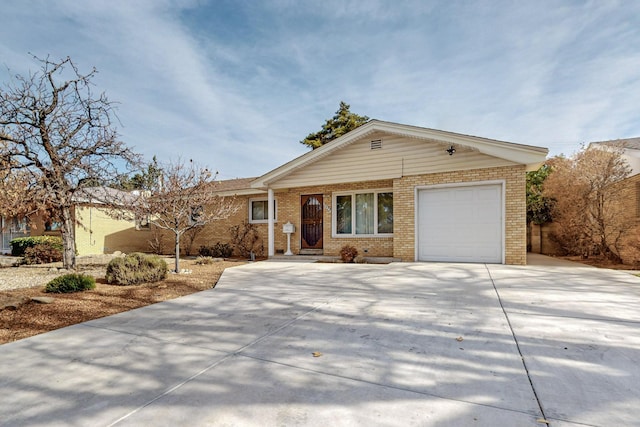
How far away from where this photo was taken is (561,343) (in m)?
3.10

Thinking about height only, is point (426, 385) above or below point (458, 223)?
below

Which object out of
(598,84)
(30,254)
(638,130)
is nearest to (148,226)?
(30,254)

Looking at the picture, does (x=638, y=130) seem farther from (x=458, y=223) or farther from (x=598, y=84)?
(x=458, y=223)

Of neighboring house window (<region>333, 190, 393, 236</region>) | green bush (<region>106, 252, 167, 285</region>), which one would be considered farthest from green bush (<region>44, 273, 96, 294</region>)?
neighboring house window (<region>333, 190, 393, 236</region>)

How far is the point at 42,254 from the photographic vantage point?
35.5ft

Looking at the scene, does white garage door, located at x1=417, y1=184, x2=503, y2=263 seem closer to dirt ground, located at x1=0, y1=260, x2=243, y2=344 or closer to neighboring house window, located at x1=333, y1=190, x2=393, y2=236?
neighboring house window, located at x1=333, y1=190, x2=393, y2=236

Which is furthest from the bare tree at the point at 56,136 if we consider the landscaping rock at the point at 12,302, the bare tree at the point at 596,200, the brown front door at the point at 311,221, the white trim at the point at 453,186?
the bare tree at the point at 596,200

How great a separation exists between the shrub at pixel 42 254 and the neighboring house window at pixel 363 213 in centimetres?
980

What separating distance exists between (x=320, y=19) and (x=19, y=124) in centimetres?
812

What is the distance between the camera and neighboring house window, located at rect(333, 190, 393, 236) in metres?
10.9

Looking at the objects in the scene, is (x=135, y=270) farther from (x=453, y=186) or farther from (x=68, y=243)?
(x=453, y=186)

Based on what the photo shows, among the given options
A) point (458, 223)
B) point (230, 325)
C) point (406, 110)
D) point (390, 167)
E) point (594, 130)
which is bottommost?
point (230, 325)

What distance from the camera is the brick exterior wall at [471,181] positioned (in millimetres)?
8445

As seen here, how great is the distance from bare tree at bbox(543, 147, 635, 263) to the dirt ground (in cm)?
1138
